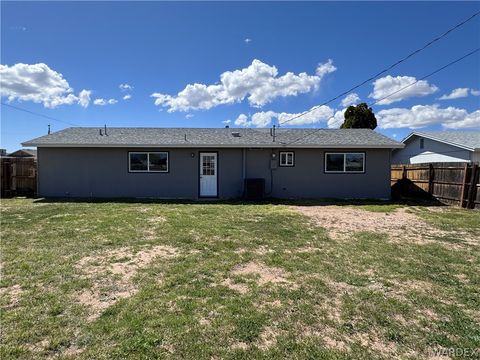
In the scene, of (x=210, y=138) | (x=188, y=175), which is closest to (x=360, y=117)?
(x=210, y=138)

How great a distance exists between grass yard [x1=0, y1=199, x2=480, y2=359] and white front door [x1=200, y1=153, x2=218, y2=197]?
6.10 metres

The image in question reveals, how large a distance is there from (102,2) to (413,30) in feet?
32.3

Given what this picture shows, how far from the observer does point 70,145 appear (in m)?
13.2

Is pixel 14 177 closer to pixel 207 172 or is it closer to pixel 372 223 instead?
pixel 207 172

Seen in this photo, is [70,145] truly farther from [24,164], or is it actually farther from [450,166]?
[450,166]

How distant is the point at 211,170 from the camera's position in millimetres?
13750

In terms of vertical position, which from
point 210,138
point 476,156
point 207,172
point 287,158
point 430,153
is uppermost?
point 210,138

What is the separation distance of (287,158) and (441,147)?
1205cm

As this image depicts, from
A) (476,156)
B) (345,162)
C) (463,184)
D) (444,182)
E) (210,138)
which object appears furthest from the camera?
(476,156)

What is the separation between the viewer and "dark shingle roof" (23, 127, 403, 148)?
43.3ft

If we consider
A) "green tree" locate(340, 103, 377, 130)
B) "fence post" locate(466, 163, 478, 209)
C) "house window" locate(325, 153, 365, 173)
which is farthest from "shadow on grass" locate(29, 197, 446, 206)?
"green tree" locate(340, 103, 377, 130)

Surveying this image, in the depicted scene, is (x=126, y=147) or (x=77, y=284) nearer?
(x=77, y=284)

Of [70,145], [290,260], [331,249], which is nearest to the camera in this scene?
[290,260]

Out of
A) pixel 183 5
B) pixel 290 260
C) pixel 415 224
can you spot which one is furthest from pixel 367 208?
pixel 183 5
